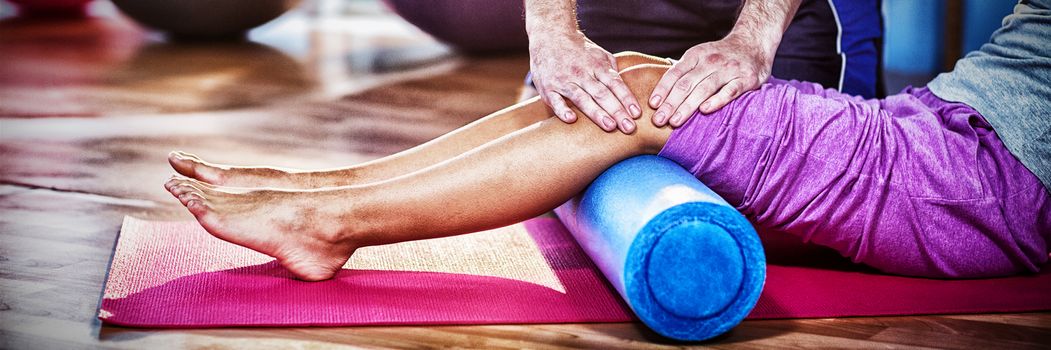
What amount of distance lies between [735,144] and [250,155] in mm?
1541

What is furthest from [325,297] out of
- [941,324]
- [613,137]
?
[941,324]

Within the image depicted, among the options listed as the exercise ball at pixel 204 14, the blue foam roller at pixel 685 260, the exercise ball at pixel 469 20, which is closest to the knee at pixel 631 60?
the blue foam roller at pixel 685 260

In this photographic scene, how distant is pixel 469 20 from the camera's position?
14.3ft

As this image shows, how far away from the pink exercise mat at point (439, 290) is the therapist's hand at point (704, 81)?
0.29m

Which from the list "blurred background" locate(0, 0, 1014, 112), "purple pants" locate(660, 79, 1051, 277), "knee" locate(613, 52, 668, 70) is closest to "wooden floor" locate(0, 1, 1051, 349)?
"blurred background" locate(0, 0, 1014, 112)

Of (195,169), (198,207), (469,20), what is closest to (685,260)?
(198,207)

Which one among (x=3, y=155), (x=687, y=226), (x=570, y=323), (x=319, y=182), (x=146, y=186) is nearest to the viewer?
(x=687, y=226)

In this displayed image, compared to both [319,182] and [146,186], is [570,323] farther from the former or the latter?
[146,186]

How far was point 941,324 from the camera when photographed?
141 centimetres

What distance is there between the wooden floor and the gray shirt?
0.25 meters

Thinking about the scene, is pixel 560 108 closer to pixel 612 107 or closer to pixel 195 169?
pixel 612 107

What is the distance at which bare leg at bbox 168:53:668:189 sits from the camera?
5.38ft

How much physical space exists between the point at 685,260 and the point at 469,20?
3.23 meters

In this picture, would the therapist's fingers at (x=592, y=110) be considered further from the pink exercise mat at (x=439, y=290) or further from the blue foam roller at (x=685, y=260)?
the pink exercise mat at (x=439, y=290)
